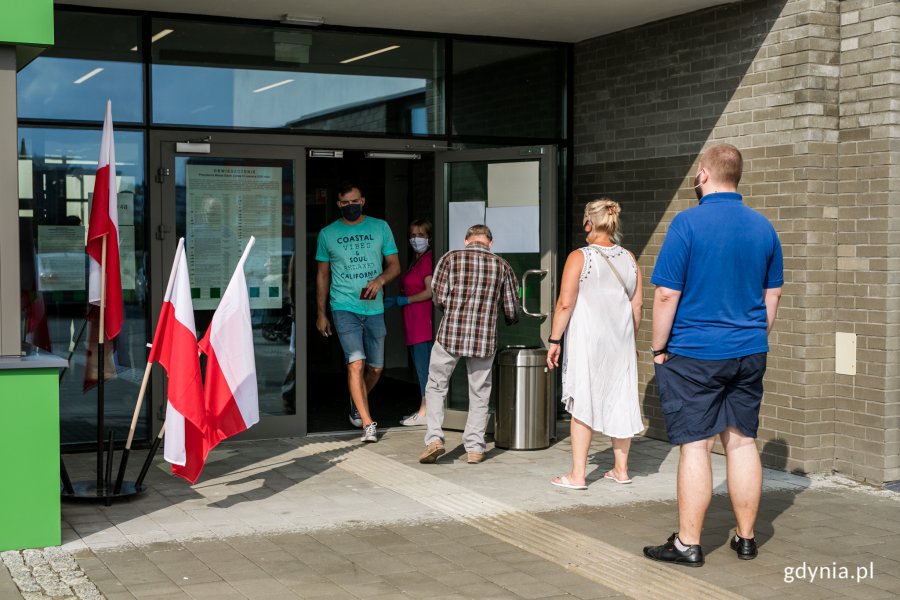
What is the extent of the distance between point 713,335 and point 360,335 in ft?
13.6

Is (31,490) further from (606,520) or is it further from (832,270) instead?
(832,270)

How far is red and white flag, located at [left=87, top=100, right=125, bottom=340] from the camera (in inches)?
258

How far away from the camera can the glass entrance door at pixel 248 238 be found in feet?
28.5

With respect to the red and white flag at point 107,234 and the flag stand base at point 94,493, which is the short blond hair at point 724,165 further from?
the flag stand base at point 94,493

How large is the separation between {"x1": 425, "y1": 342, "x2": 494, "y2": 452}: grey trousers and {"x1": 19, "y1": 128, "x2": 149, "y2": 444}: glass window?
2.30 meters

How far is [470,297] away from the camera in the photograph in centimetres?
799

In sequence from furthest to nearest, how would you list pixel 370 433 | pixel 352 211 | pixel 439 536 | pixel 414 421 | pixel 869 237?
pixel 414 421 < pixel 352 211 < pixel 370 433 < pixel 869 237 < pixel 439 536

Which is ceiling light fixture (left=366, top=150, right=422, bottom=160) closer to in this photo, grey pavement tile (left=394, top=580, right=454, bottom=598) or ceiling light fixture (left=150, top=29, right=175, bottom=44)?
ceiling light fixture (left=150, top=29, right=175, bottom=44)

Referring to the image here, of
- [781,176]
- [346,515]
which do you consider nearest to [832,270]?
[781,176]

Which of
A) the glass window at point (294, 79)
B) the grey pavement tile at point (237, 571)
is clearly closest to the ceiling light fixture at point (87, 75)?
the glass window at point (294, 79)

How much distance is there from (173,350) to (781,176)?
428 cm

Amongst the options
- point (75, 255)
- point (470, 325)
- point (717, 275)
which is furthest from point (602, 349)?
point (75, 255)

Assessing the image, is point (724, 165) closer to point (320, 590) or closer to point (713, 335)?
point (713, 335)

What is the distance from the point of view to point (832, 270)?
7762mm
